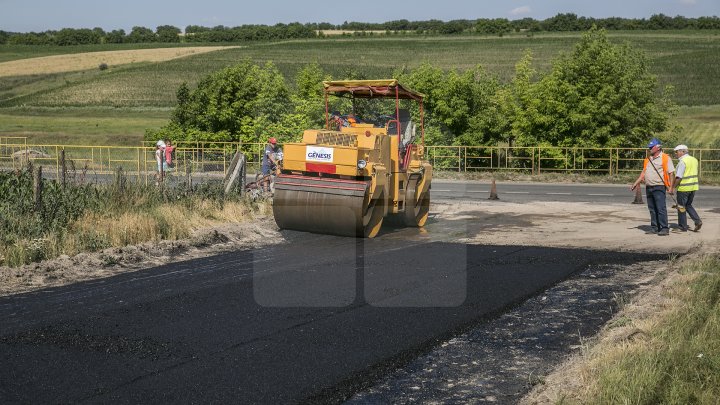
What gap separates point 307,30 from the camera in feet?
413

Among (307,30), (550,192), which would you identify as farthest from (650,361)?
(307,30)

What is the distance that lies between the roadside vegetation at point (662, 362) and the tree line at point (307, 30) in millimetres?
113752

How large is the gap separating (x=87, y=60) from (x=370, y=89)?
92.1 m

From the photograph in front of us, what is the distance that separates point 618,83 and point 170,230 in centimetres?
2699

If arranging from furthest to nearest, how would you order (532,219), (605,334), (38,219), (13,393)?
(532,219)
(38,219)
(605,334)
(13,393)

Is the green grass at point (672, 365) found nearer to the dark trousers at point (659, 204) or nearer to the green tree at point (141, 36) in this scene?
the dark trousers at point (659, 204)

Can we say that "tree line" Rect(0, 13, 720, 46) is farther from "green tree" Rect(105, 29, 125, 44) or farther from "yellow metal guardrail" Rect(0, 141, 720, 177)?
"yellow metal guardrail" Rect(0, 141, 720, 177)

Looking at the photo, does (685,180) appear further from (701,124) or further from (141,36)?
(141,36)

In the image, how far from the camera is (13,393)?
248 inches

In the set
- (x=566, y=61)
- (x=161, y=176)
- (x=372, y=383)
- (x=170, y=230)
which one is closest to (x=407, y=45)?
(x=566, y=61)

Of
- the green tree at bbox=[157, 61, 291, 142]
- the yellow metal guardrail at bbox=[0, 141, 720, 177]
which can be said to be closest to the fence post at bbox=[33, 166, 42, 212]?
the yellow metal guardrail at bbox=[0, 141, 720, 177]

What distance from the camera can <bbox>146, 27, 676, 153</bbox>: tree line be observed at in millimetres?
35719

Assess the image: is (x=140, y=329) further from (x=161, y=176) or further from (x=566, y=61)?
(x=566, y=61)

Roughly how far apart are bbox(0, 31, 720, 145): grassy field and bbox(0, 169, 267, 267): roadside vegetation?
4093 centimetres
